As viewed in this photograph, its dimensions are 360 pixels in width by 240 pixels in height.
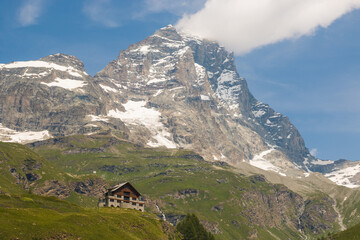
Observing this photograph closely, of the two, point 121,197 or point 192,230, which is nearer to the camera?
point 192,230

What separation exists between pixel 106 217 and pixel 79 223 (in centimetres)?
1599

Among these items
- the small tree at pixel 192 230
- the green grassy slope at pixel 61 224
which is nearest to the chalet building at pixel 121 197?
the small tree at pixel 192 230

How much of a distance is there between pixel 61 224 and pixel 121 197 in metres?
72.3

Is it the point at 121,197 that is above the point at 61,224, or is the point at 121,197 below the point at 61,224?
above

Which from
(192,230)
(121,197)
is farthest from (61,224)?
(192,230)

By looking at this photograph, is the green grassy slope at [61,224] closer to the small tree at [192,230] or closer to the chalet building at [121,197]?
the small tree at [192,230]

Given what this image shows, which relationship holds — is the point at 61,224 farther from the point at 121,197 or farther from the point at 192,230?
the point at 192,230

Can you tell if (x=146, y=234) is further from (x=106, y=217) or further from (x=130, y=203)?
(x=130, y=203)

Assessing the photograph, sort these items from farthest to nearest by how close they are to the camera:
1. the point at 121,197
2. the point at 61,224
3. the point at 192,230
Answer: the point at 121,197 → the point at 192,230 → the point at 61,224

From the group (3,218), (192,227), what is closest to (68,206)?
(3,218)

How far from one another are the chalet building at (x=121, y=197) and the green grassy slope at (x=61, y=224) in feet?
106

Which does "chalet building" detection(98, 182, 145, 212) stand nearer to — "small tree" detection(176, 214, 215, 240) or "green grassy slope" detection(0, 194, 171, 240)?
"small tree" detection(176, 214, 215, 240)

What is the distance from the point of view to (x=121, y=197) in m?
164

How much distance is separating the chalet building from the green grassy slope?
32.3 m
